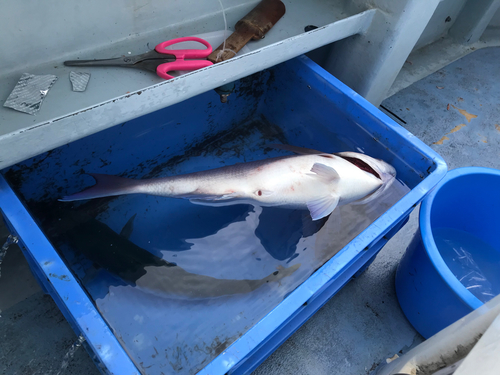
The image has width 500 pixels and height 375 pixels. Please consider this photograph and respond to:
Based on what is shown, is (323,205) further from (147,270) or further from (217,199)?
(147,270)

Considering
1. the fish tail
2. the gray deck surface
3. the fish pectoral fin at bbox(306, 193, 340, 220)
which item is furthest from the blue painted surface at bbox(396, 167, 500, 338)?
the fish tail

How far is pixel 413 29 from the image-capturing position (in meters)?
1.65

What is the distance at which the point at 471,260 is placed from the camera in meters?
1.62

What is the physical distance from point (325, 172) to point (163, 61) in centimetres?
74

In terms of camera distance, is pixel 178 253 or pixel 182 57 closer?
pixel 182 57

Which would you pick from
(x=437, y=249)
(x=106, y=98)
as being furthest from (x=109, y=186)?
(x=437, y=249)

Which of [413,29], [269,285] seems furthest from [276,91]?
[269,285]

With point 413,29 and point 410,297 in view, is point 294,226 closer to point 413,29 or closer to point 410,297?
point 410,297

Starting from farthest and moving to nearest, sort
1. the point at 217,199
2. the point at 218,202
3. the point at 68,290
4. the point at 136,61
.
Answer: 1. the point at 218,202
2. the point at 217,199
3. the point at 136,61
4. the point at 68,290

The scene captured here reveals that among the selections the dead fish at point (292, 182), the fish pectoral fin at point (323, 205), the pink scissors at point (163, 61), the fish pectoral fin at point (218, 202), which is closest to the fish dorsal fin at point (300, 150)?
the dead fish at point (292, 182)

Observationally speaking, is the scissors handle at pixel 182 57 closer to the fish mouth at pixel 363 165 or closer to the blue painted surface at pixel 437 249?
the fish mouth at pixel 363 165

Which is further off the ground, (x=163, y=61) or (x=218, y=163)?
(x=163, y=61)

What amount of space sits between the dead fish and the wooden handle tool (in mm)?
450

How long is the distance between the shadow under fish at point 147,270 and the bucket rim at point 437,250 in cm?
51
